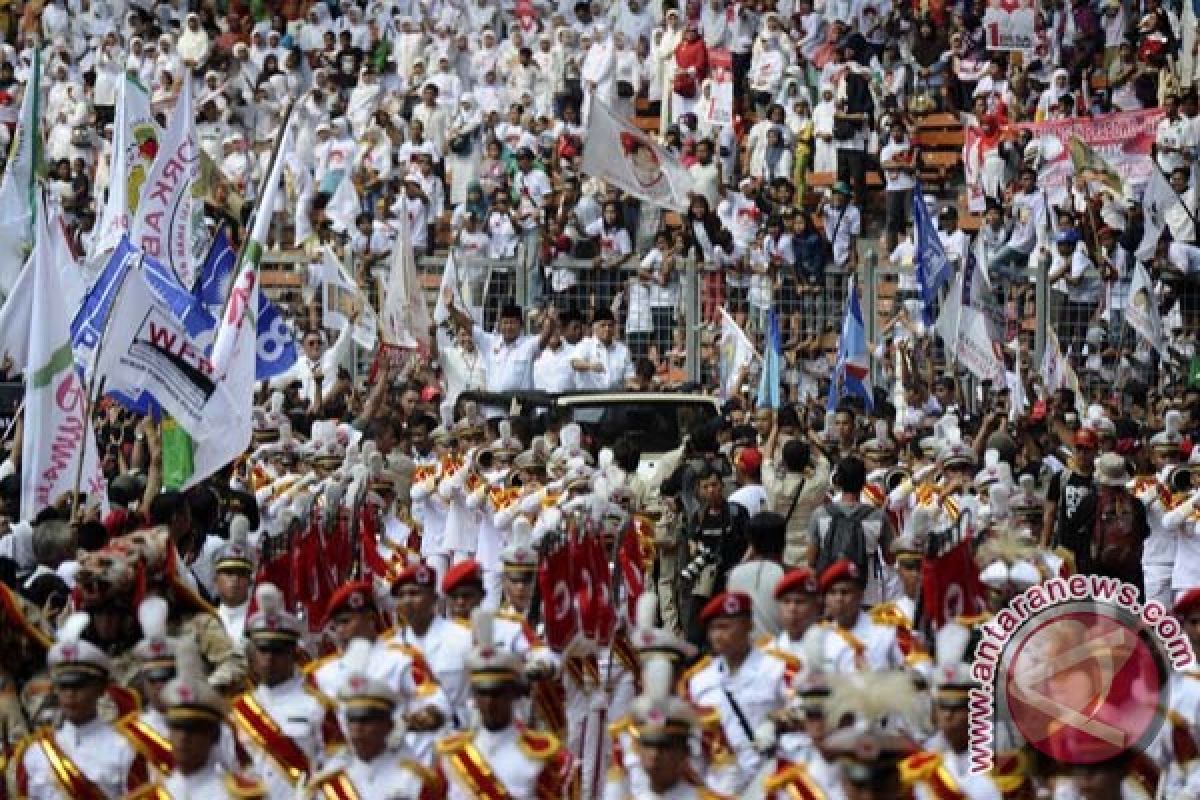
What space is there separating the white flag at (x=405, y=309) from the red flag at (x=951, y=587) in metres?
10.3

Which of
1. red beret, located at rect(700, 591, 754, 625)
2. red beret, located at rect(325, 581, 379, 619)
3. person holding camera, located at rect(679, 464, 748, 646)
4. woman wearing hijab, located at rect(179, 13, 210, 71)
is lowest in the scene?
person holding camera, located at rect(679, 464, 748, 646)

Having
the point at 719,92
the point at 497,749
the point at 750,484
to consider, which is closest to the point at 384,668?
the point at 497,749

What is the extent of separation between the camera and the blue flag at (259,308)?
852 inches

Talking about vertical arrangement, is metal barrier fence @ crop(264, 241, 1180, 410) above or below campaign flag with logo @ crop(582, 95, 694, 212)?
below

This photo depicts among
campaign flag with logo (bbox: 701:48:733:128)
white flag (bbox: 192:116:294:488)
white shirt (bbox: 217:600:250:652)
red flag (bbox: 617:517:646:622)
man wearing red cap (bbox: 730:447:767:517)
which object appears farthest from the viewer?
campaign flag with logo (bbox: 701:48:733:128)

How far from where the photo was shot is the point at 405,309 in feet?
84.2

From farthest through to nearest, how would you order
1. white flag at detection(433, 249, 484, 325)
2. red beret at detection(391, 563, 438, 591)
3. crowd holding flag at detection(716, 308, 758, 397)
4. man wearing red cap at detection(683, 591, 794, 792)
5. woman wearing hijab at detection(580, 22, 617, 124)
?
woman wearing hijab at detection(580, 22, 617, 124) → white flag at detection(433, 249, 484, 325) → crowd holding flag at detection(716, 308, 758, 397) → red beret at detection(391, 563, 438, 591) → man wearing red cap at detection(683, 591, 794, 792)

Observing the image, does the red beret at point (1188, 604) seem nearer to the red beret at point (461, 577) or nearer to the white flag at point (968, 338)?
the red beret at point (461, 577)

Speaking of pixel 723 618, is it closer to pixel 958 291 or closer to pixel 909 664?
pixel 909 664

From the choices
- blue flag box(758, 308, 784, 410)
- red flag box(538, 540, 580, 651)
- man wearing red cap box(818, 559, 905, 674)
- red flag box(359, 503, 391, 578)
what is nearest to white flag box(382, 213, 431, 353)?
blue flag box(758, 308, 784, 410)

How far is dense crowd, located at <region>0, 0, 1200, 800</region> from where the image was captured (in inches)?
503

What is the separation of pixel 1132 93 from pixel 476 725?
19.0 m

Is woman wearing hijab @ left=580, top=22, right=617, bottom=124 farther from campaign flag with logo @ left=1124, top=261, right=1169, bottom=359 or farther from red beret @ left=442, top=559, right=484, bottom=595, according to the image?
red beret @ left=442, top=559, right=484, bottom=595

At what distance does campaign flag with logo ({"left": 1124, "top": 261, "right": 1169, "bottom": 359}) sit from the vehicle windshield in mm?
4113
